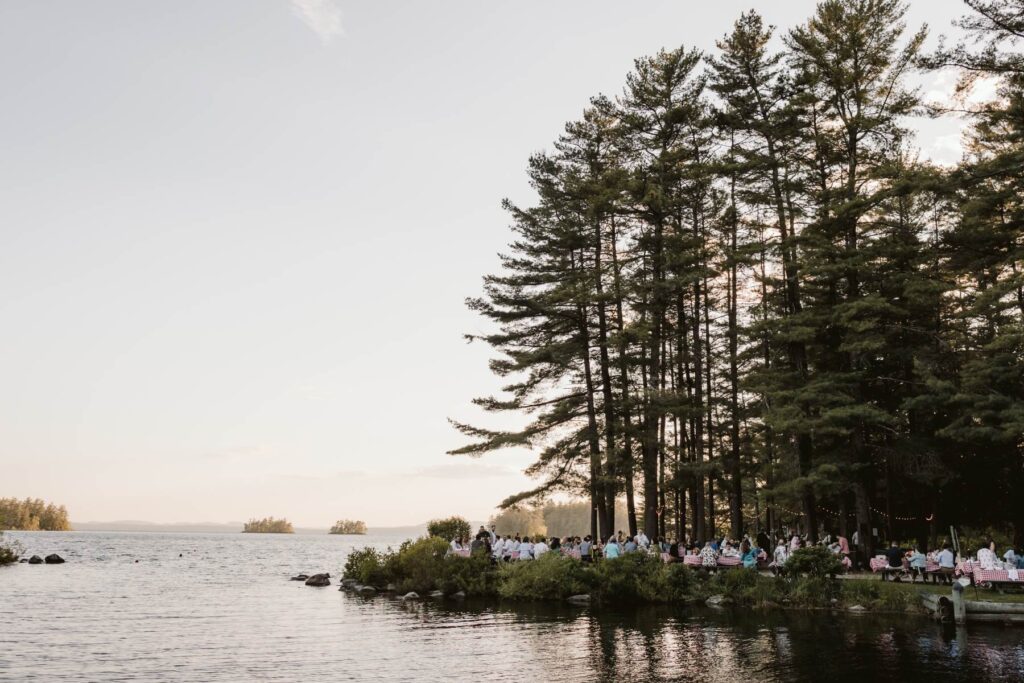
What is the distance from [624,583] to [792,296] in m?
15.9

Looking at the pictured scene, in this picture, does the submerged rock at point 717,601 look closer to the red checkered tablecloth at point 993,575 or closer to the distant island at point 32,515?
the red checkered tablecloth at point 993,575

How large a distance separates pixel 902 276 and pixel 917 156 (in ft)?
33.1

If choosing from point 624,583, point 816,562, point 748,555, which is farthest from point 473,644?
point 748,555

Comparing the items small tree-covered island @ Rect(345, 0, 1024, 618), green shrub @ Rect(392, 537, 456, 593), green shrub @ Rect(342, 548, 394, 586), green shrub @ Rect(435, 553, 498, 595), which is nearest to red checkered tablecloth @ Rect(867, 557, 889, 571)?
small tree-covered island @ Rect(345, 0, 1024, 618)

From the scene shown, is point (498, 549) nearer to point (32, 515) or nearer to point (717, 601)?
point (717, 601)

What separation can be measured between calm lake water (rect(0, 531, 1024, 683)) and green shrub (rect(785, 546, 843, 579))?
2263mm

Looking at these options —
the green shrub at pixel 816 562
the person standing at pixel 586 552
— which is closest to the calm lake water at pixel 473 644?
the green shrub at pixel 816 562

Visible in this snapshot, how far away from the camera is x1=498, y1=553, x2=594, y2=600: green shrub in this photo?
30.8 meters

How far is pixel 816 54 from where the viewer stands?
3528 centimetres

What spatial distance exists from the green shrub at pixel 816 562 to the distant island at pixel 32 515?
477 ft

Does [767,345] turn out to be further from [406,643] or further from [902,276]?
[406,643]

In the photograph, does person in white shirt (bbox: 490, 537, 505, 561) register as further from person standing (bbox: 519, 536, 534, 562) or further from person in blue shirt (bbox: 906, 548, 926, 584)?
person in blue shirt (bbox: 906, 548, 926, 584)

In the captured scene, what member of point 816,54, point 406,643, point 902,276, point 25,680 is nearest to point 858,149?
point 816,54

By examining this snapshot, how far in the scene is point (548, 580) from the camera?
1233 inches
